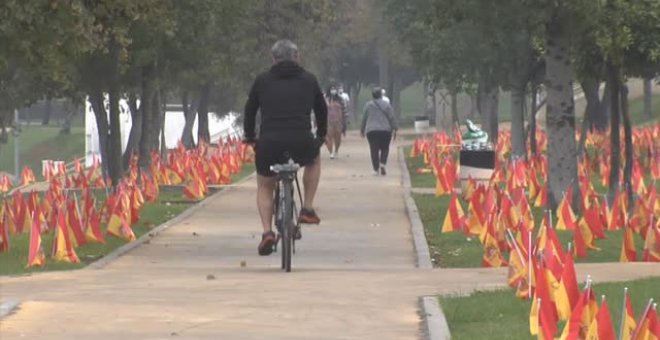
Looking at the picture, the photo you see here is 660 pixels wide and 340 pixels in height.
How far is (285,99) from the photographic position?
14.2 metres

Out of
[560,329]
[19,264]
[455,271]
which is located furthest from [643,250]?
[560,329]

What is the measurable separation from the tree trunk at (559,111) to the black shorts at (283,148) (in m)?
7.86

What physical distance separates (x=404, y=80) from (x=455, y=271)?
82987mm

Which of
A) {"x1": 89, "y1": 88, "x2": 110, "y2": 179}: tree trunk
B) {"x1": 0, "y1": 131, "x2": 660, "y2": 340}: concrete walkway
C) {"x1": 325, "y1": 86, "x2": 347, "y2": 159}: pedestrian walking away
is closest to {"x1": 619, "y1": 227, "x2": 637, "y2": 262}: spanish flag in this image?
{"x1": 0, "y1": 131, "x2": 660, "y2": 340}: concrete walkway

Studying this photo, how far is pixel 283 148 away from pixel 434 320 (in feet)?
12.3

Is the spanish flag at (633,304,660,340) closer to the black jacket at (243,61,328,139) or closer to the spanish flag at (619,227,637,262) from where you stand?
the black jacket at (243,61,328,139)

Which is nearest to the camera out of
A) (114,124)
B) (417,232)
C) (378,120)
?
(417,232)

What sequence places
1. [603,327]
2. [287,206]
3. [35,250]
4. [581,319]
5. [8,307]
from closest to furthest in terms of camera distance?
[603,327] → [581,319] → [8,307] → [287,206] → [35,250]

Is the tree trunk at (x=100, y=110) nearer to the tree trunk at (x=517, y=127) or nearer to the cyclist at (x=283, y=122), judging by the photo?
the tree trunk at (x=517, y=127)

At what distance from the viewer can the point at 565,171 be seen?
2231 cm

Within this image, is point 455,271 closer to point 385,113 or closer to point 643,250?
point 643,250

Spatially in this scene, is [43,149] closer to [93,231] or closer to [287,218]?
[93,231]

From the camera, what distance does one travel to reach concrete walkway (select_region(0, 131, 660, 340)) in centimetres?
1048

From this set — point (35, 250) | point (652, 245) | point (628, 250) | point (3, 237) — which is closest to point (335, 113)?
point (3, 237)
